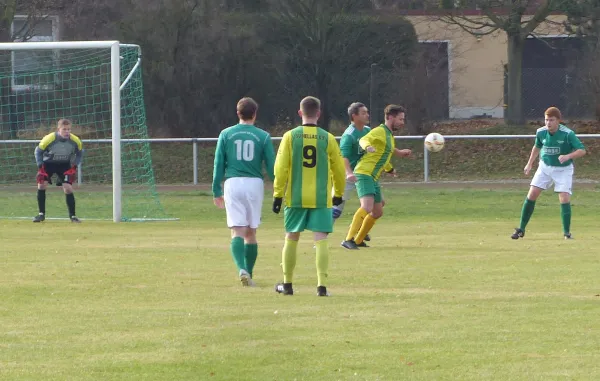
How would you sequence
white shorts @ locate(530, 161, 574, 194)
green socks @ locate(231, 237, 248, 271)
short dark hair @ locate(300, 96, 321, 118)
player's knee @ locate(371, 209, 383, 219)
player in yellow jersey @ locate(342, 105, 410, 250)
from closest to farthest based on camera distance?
short dark hair @ locate(300, 96, 321, 118)
green socks @ locate(231, 237, 248, 271)
player in yellow jersey @ locate(342, 105, 410, 250)
player's knee @ locate(371, 209, 383, 219)
white shorts @ locate(530, 161, 574, 194)

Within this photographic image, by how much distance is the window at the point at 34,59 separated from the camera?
29125mm

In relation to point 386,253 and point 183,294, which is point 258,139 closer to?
point 183,294

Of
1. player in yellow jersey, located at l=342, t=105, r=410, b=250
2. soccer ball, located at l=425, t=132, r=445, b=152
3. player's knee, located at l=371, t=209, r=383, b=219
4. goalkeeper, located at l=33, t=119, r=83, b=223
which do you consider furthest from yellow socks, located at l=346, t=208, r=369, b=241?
goalkeeper, located at l=33, t=119, r=83, b=223

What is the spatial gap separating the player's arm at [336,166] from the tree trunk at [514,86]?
78.1 feet

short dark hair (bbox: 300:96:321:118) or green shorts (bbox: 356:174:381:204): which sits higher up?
short dark hair (bbox: 300:96:321:118)

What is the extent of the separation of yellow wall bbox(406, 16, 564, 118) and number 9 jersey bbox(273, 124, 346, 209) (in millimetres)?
23339

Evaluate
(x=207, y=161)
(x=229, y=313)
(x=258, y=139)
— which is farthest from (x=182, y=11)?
(x=229, y=313)

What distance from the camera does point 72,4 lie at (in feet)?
123

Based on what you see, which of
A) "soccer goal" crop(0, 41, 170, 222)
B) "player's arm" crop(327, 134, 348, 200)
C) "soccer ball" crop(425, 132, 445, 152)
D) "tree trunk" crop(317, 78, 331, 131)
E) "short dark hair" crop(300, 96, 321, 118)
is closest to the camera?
"short dark hair" crop(300, 96, 321, 118)

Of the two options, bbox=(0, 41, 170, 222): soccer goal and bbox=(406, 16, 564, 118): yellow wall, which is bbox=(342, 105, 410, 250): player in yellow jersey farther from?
bbox=(406, 16, 564, 118): yellow wall

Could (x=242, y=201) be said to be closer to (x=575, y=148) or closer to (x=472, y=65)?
(x=575, y=148)

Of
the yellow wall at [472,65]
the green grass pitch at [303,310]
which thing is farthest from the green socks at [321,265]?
the yellow wall at [472,65]

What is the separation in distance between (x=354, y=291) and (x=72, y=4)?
2787 centimetres

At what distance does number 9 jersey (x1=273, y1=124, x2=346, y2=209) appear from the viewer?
11.0m
